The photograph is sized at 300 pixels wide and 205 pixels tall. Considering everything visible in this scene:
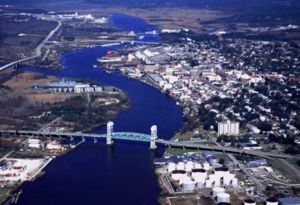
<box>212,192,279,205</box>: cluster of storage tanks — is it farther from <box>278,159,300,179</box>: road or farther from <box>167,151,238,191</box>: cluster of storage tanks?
<box>278,159,300,179</box>: road

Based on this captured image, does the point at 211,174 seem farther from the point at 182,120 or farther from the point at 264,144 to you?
the point at 182,120

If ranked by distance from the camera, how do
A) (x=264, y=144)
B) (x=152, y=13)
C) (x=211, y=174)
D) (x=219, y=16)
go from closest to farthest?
(x=211, y=174)
(x=264, y=144)
(x=219, y=16)
(x=152, y=13)

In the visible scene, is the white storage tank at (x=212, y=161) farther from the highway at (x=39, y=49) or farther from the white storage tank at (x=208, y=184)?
the highway at (x=39, y=49)

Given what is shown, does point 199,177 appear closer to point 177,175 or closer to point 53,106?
point 177,175

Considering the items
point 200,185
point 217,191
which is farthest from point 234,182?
point 217,191

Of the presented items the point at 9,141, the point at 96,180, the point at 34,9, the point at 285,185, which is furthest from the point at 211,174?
the point at 34,9

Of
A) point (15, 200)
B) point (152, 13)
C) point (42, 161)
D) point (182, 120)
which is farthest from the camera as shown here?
point (152, 13)

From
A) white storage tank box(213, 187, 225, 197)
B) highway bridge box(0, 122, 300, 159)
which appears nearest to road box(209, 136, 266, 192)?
highway bridge box(0, 122, 300, 159)
